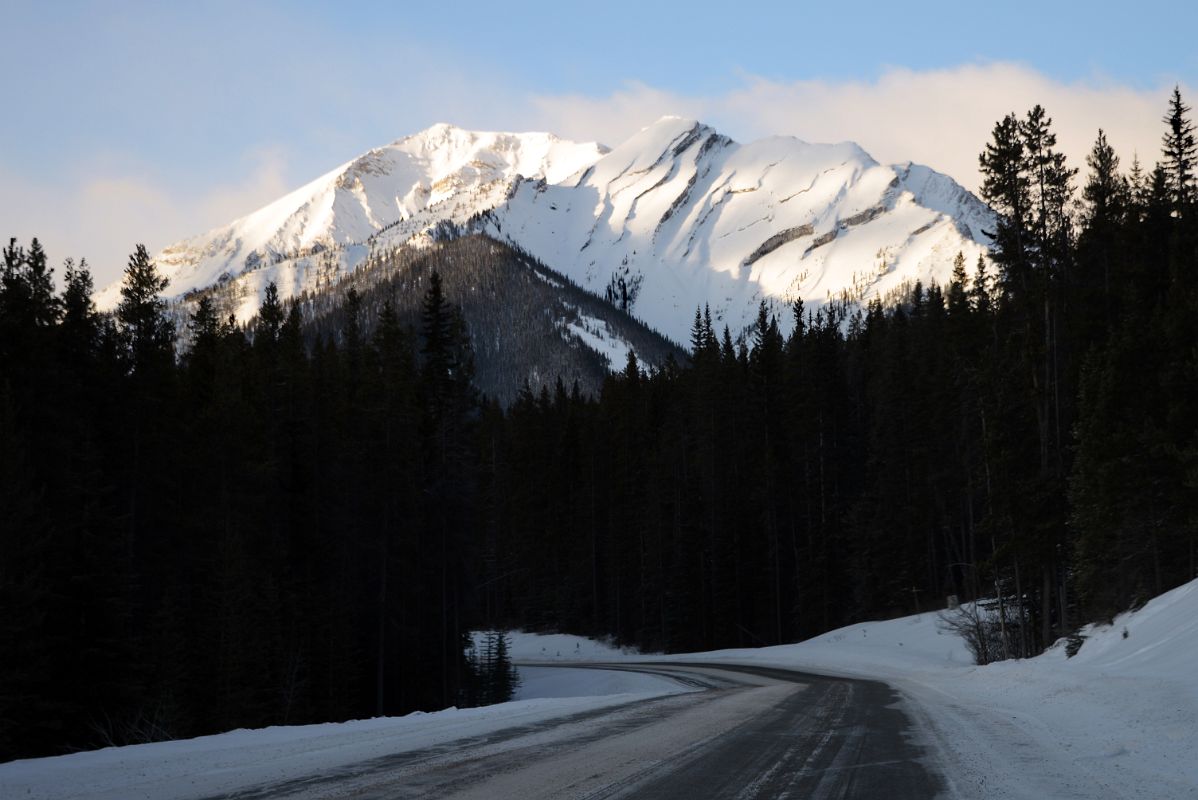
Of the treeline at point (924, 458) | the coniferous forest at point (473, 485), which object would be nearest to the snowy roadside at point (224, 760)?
the coniferous forest at point (473, 485)

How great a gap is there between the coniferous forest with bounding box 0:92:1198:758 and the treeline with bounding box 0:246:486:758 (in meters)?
0.13

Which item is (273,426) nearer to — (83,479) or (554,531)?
(83,479)

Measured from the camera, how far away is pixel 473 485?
148ft

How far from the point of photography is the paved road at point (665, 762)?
732cm

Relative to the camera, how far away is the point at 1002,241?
29797 millimetres

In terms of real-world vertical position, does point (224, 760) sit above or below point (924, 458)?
below

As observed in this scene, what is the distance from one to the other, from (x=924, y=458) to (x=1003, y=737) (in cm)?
4411

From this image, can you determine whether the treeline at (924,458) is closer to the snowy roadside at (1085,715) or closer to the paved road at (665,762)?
the snowy roadside at (1085,715)

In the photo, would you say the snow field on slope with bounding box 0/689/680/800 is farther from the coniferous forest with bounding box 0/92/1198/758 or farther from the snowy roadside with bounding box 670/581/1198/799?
the coniferous forest with bounding box 0/92/1198/758

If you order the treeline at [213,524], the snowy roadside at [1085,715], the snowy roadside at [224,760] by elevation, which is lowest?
the snowy roadside at [1085,715]

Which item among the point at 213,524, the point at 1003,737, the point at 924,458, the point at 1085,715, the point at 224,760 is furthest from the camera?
Result: the point at 924,458

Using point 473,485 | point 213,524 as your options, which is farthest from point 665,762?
point 473,485

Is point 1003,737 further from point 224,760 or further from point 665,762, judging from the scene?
point 224,760

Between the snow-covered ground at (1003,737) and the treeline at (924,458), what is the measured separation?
6.71 meters
